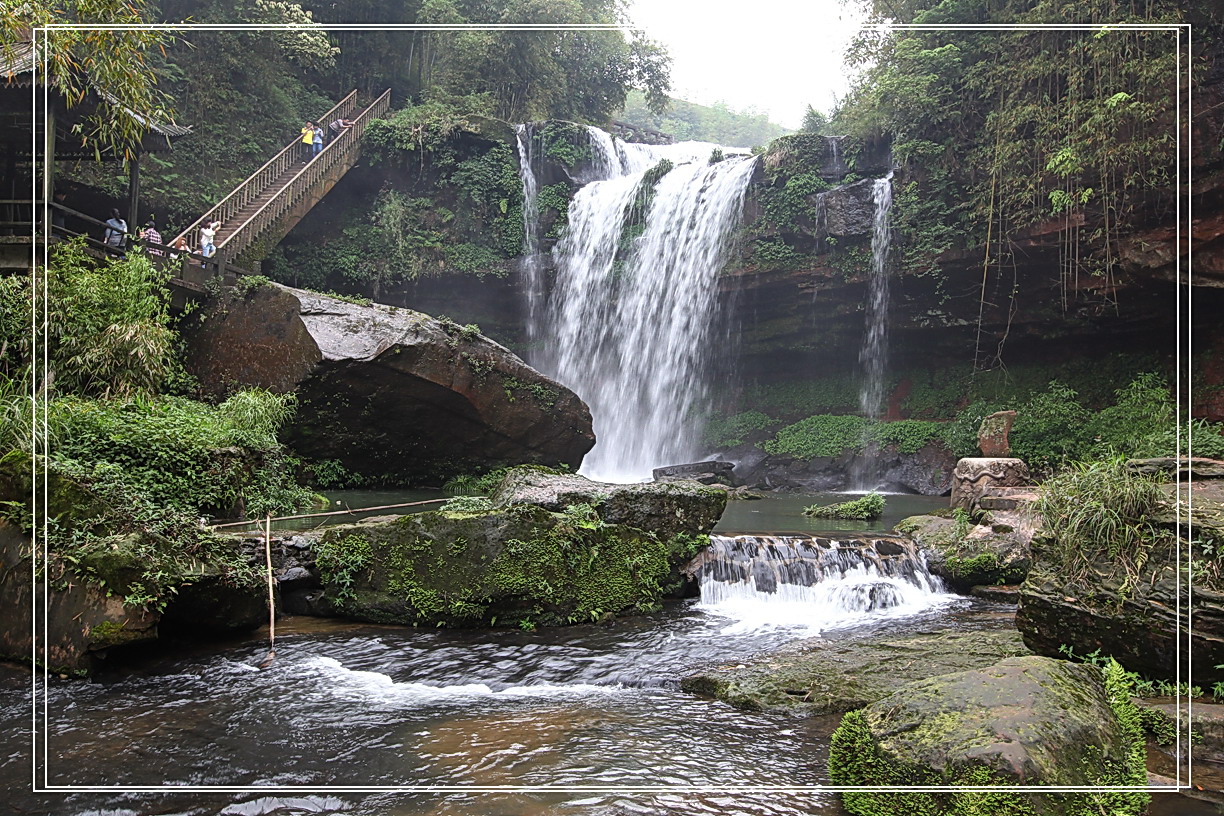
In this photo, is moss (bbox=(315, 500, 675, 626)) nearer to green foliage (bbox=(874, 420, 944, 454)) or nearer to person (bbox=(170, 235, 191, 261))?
person (bbox=(170, 235, 191, 261))

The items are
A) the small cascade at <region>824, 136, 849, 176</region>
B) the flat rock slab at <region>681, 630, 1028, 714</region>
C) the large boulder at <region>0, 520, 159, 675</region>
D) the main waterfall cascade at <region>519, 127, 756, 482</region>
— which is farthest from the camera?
the main waterfall cascade at <region>519, 127, 756, 482</region>

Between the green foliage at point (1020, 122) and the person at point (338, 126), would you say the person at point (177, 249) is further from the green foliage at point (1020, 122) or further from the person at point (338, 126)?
the green foliage at point (1020, 122)

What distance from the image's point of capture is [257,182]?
65.7ft

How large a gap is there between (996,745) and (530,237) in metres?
21.3

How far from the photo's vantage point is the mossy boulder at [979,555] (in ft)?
27.5

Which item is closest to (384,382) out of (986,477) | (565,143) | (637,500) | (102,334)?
(102,334)

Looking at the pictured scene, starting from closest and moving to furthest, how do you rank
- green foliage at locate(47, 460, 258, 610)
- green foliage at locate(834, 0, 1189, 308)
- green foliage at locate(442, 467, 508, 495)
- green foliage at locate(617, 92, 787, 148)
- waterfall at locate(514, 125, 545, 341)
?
1. green foliage at locate(47, 460, 258, 610)
2. green foliage at locate(442, 467, 508, 495)
3. green foliage at locate(834, 0, 1189, 308)
4. waterfall at locate(514, 125, 545, 341)
5. green foliage at locate(617, 92, 787, 148)

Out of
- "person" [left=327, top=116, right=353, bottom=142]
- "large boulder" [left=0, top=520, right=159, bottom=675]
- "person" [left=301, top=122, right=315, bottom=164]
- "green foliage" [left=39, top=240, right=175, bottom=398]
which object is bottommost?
"large boulder" [left=0, top=520, right=159, bottom=675]

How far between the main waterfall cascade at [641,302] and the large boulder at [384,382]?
7.50 m

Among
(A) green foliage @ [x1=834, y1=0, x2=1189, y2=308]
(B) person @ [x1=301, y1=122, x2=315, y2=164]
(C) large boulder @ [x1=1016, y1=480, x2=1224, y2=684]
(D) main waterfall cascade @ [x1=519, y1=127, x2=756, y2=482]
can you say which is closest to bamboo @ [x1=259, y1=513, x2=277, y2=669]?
(C) large boulder @ [x1=1016, y1=480, x2=1224, y2=684]

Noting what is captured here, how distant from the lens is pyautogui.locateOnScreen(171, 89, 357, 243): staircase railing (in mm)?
17464

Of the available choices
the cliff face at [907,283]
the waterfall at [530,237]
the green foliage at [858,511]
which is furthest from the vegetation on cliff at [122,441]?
the cliff face at [907,283]

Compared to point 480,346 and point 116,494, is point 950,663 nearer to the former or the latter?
point 116,494

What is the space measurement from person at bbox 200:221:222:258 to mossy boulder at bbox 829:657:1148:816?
15942mm
